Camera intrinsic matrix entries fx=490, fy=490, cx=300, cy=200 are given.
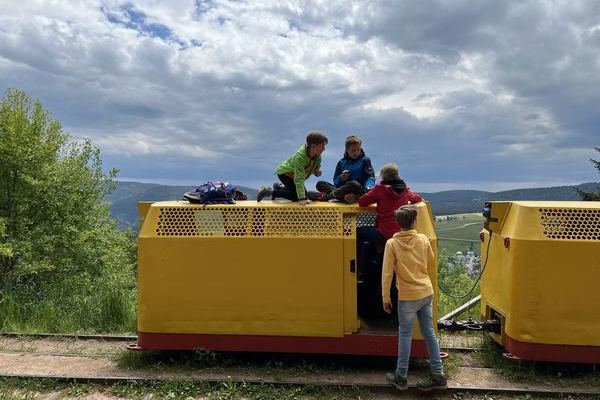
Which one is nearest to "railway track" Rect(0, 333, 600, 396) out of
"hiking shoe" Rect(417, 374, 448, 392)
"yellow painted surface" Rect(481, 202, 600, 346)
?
"hiking shoe" Rect(417, 374, 448, 392)

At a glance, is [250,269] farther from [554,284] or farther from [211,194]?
[554,284]

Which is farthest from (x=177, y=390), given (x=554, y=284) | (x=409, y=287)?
(x=554, y=284)

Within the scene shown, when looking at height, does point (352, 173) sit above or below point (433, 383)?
above

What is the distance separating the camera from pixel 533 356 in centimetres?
495

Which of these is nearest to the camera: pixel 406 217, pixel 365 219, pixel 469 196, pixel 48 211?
pixel 406 217

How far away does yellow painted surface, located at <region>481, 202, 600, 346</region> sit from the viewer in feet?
15.9

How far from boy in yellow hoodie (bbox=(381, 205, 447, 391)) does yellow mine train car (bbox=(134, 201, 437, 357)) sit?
1.50ft

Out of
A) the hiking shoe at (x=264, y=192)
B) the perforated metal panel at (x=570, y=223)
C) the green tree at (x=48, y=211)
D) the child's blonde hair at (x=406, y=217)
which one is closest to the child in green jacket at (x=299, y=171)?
the hiking shoe at (x=264, y=192)

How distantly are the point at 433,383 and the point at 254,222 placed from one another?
7.76 feet

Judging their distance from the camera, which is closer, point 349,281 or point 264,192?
point 349,281

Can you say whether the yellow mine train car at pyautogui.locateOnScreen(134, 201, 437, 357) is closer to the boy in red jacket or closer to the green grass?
the boy in red jacket

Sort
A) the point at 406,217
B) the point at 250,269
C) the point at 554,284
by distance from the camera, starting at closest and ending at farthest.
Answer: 1. the point at 406,217
2. the point at 554,284
3. the point at 250,269

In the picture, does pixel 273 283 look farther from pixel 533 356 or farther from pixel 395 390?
pixel 533 356

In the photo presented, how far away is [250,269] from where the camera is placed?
5.12m
